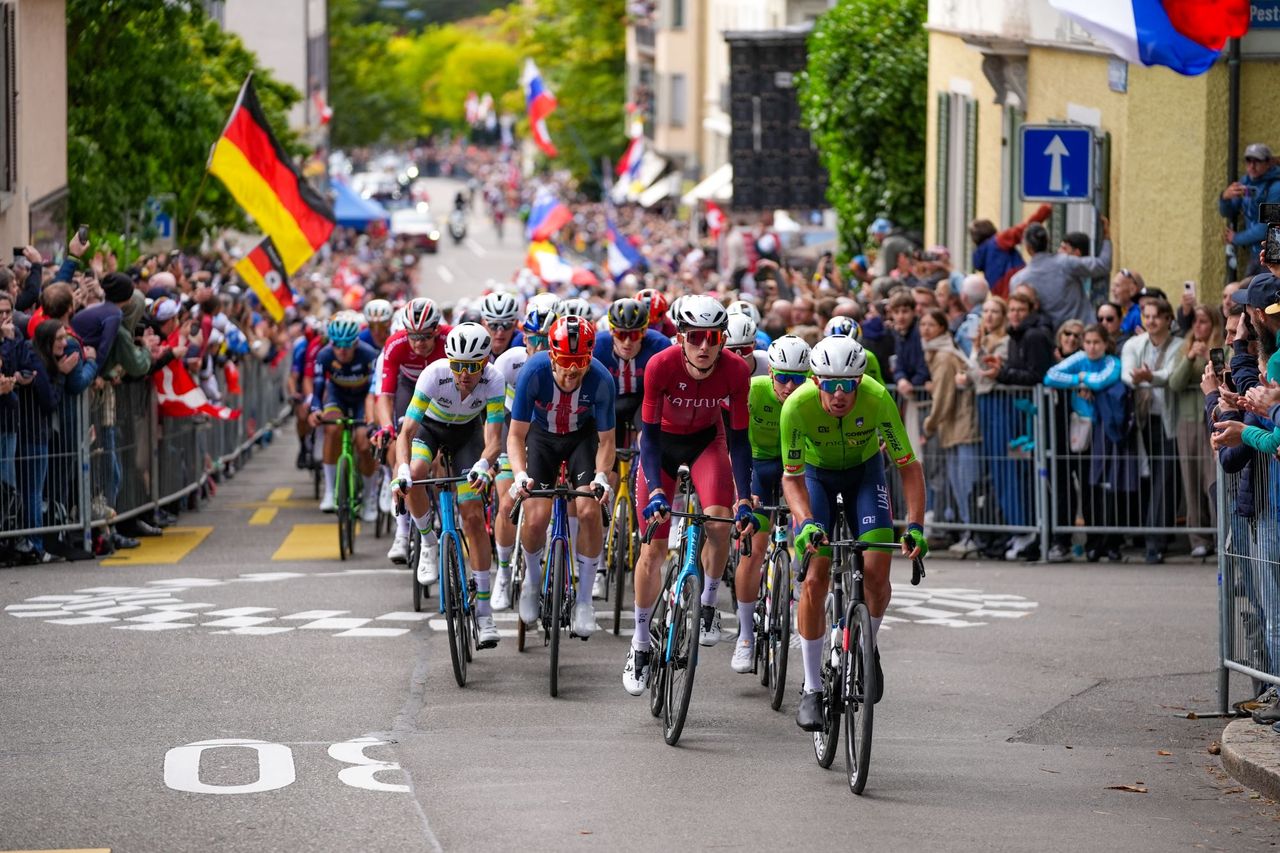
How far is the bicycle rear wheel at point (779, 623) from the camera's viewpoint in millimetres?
11062

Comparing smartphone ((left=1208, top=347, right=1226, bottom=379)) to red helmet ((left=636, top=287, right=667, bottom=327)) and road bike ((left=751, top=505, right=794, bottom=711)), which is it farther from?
red helmet ((left=636, top=287, right=667, bottom=327))

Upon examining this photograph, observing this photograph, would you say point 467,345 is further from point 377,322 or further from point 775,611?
point 377,322

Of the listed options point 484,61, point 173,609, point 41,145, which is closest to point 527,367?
point 173,609

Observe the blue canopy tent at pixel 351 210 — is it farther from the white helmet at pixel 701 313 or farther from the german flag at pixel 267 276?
the white helmet at pixel 701 313

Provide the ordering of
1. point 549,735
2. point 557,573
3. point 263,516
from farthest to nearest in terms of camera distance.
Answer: point 263,516 → point 557,573 → point 549,735

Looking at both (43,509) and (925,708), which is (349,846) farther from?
(43,509)

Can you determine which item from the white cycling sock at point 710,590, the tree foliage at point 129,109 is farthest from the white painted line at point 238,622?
the tree foliage at point 129,109

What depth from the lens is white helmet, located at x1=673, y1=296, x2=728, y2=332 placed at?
10906 millimetres

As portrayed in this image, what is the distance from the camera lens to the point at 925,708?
11117mm

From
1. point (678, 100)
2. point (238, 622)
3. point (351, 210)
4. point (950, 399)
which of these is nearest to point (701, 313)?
point (238, 622)

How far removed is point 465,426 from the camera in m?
12.8

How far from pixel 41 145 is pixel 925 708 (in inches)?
689

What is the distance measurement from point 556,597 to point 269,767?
183 cm

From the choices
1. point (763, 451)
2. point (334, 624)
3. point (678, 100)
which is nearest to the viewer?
point (763, 451)
